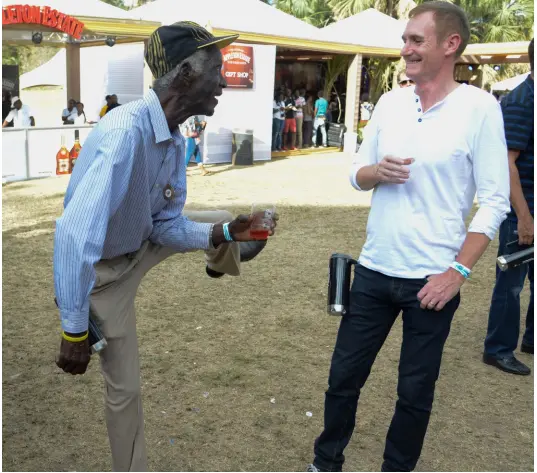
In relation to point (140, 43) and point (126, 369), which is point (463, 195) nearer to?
point (126, 369)

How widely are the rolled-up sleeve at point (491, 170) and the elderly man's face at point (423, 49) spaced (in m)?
0.26

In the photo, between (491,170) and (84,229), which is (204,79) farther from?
(491,170)

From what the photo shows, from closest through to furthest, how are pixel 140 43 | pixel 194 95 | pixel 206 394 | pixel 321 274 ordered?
1. pixel 194 95
2. pixel 206 394
3. pixel 321 274
4. pixel 140 43

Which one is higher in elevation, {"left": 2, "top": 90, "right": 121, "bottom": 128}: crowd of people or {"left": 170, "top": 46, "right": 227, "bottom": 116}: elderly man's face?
{"left": 170, "top": 46, "right": 227, "bottom": 116}: elderly man's face

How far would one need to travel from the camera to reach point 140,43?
1730cm

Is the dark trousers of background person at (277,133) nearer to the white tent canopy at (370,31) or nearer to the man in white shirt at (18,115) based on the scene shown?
the white tent canopy at (370,31)

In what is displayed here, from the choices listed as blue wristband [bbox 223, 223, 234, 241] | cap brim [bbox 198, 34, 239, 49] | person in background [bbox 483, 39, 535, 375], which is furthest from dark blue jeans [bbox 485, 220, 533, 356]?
cap brim [bbox 198, 34, 239, 49]

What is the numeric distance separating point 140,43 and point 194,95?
1566 centimetres

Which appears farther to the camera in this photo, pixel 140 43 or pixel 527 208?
pixel 140 43

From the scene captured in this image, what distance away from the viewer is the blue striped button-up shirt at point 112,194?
221 cm

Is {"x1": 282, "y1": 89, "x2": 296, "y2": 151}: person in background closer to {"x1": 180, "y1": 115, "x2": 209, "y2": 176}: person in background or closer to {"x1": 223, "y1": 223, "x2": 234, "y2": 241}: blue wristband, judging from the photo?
{"x1": 180, "y1": 115, "x2": 209, "y2": 176}: person in background

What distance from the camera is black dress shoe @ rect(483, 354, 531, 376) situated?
4562 mm

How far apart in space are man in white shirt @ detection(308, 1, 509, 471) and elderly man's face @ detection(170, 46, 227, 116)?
71cm

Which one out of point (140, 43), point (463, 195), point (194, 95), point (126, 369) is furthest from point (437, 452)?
point (140, 43)
